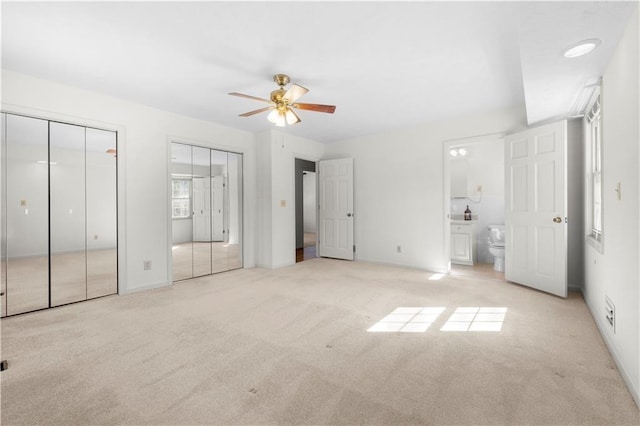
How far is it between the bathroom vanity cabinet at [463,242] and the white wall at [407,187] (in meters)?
0.82

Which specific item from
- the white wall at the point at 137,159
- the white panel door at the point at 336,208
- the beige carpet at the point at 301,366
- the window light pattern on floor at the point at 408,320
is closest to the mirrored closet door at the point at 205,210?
the white wall at the point at 137,159

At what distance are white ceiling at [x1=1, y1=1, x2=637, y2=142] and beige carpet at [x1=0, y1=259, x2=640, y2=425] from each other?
2.26 metres

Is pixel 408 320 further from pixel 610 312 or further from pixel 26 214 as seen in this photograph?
pixel 26 214

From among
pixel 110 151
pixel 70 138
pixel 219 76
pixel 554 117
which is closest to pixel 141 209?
pixel 110 151

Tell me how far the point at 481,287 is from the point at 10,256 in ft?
18.6

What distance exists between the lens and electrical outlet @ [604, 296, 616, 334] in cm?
216

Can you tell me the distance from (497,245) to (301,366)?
442 cm

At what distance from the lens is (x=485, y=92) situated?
3.54 metres

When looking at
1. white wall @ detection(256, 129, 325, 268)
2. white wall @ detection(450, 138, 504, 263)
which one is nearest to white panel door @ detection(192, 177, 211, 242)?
white wall @ detection(256, 129, 325, 268)

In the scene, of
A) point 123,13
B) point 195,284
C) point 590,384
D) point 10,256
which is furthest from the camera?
point 195,284

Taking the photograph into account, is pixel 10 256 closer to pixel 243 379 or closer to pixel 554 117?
pixel 243 379

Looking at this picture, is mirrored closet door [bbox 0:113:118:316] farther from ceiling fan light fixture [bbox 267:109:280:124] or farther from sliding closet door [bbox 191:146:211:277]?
ceiling fan light fixture [bbox 267:109:280:124]

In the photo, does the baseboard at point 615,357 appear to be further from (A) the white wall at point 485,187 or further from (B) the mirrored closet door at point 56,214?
(B) the mirrored closet door at point 56,214

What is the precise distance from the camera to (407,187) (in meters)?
5.18
